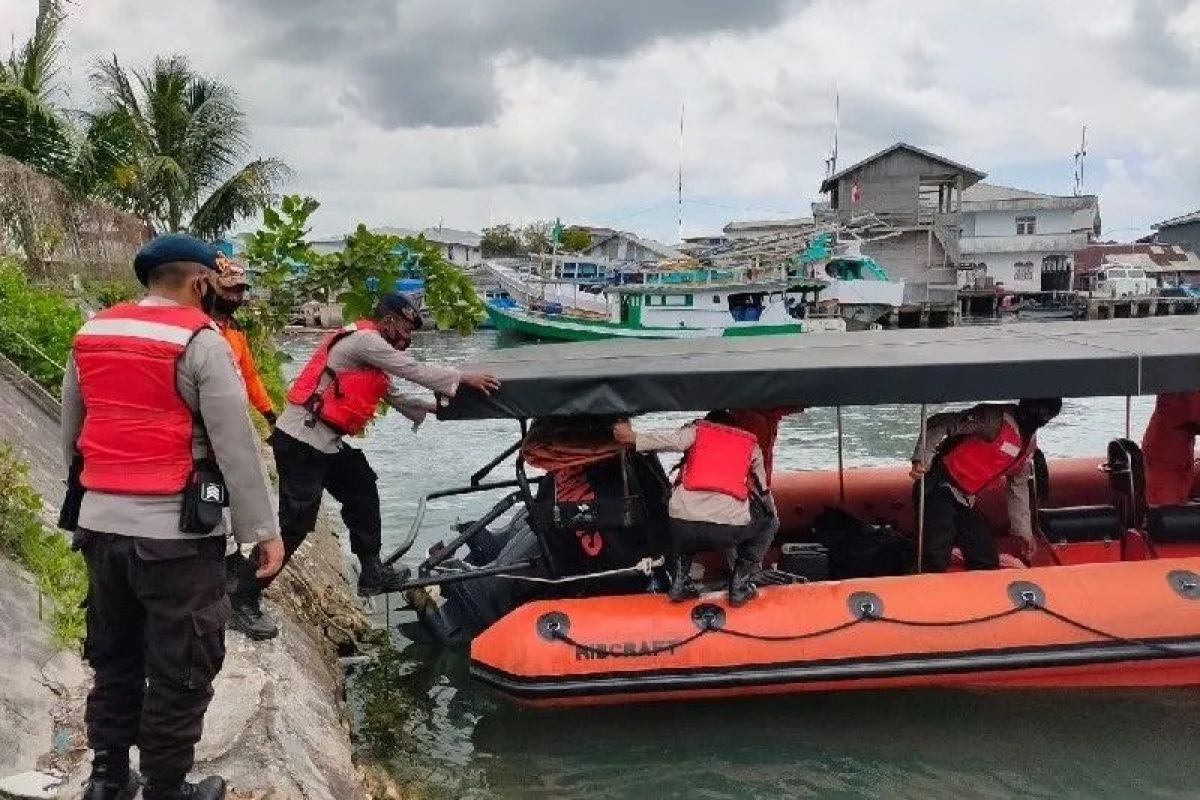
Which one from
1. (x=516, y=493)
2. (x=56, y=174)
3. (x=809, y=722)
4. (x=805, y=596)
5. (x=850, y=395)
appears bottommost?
(x=809, y=722)

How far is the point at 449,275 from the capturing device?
684 centimetres

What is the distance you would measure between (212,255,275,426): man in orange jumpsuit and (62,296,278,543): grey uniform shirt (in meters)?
0.50

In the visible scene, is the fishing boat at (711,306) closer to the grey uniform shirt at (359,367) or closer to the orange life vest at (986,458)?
the orange life vest at (986,458)

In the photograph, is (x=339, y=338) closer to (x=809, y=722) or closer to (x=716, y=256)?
(x=809, y=722)

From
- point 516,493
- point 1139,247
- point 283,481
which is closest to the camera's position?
point 283,481

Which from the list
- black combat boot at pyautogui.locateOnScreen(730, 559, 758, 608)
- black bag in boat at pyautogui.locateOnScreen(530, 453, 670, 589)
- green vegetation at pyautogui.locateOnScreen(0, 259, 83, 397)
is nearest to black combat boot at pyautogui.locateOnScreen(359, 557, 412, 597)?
black bag in boat at pyautogui.locateOnScreen(530, 453, 670, 589)

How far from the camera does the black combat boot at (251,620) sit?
16.1 ft

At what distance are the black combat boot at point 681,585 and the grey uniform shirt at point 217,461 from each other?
9.84ft

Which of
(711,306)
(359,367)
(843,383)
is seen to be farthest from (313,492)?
(711,306)

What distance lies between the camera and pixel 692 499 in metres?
5.32

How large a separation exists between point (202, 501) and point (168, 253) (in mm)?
692

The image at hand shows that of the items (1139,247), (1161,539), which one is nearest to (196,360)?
(1161,539)

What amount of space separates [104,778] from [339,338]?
8.18 ft

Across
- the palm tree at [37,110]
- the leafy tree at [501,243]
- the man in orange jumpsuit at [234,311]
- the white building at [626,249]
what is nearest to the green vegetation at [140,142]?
the palm tree at [37,110]
